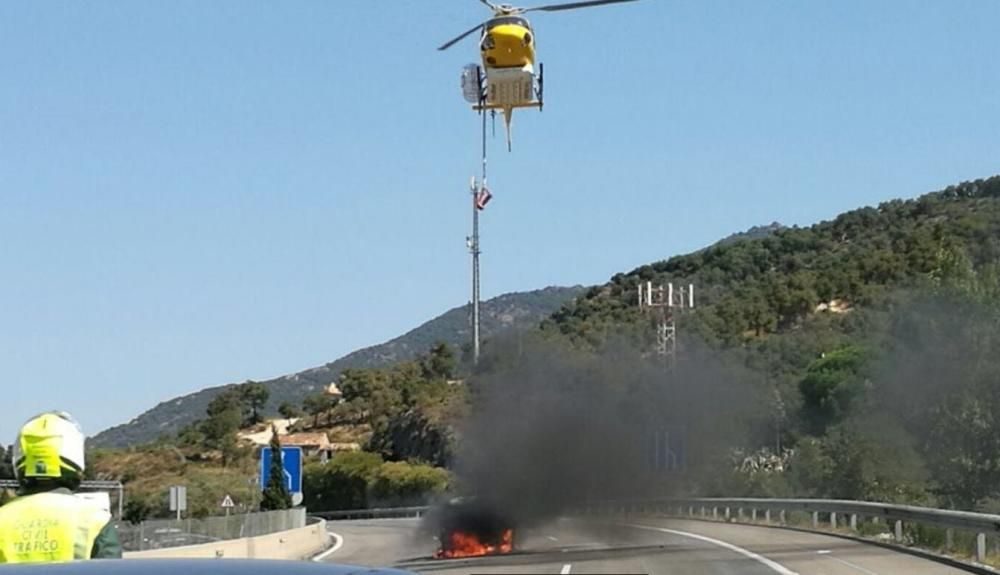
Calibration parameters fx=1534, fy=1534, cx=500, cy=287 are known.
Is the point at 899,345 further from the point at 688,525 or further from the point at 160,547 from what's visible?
the point at 160,547

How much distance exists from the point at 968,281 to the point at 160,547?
1166 inches

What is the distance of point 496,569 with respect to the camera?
23828 mm

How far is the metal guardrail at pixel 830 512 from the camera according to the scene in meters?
23.4

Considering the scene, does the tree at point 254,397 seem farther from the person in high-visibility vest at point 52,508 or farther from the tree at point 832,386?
the person in high-visibility vest at point 52,508

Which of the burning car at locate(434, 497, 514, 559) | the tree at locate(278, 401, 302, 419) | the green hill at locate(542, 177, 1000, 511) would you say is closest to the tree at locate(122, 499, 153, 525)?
the green hill at locate(542, 177, 1000, 511)

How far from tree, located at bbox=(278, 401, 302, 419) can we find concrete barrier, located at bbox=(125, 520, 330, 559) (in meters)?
112

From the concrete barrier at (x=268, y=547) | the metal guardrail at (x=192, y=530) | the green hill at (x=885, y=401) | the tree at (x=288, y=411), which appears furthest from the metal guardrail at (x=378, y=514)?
the tree at (x=288, y=411)

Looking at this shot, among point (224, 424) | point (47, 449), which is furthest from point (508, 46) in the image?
point (224, 424)

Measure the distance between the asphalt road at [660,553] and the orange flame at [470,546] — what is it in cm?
43

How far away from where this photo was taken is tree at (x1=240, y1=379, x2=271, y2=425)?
5935 inches

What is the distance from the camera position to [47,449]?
559 cm

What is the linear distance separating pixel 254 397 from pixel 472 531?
12186 cm

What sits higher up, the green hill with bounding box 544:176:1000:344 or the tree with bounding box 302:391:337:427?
the green hill with bounding box 544:176:1000:344

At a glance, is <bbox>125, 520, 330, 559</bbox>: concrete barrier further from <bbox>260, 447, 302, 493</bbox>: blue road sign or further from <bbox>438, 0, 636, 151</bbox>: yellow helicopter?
<bbox>438, 0, 636, 151</bbox>: yellow helicopter
